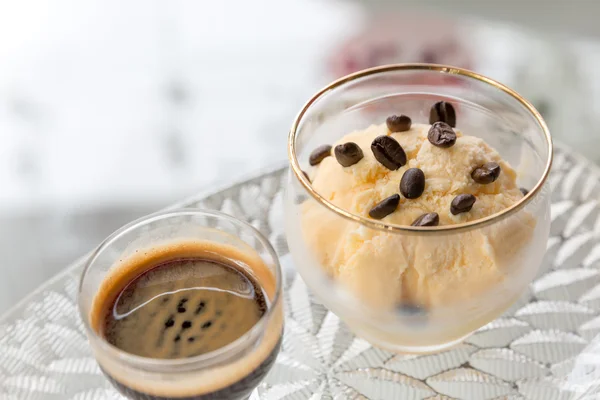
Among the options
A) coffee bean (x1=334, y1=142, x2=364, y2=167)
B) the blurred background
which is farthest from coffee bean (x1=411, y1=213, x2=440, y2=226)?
the blurred background

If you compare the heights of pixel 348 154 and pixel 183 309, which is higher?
pixel 348 154

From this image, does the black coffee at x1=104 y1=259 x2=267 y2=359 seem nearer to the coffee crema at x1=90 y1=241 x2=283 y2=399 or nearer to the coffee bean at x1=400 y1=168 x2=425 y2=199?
the coffee crema at x1=90 y1=241 x2=283 y2=399

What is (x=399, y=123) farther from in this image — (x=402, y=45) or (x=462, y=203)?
(x=402, y=45)

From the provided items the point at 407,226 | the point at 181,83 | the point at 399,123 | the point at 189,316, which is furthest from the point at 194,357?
the point at 181,83

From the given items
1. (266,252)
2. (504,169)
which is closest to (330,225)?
(266,252)

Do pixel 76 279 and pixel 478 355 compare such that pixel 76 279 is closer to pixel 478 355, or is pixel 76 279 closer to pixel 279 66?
pixel 478 355

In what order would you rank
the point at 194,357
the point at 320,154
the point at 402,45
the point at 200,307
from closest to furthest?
the point at 194,357
the point at 200,307
the point at 320,154
the point at 402,45
